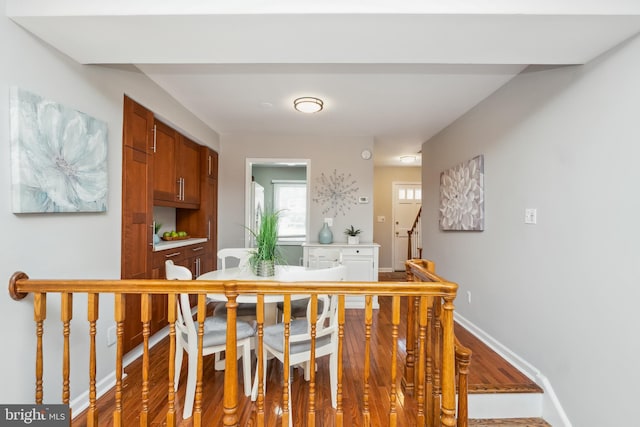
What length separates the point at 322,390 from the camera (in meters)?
2.18

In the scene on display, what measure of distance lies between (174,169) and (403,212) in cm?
507

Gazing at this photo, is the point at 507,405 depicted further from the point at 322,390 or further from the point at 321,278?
the point at 321,278

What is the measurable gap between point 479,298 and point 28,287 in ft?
11.2

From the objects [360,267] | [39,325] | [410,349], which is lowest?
[410,349]

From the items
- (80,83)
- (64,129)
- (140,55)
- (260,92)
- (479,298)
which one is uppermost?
(260,92)

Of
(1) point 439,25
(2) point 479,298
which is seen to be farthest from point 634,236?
(2) point 479,298

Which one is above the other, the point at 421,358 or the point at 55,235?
the point at 55,235

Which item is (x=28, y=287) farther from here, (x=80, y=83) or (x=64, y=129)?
(x=80, y=83)

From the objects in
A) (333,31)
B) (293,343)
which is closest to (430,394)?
(293,343)

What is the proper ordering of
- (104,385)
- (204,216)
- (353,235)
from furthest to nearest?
1. (353,235)
2. (204,216)
3. (104,385)

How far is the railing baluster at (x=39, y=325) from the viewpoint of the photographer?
4.87ft

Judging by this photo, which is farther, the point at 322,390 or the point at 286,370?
the point at 322,390

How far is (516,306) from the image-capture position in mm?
2498

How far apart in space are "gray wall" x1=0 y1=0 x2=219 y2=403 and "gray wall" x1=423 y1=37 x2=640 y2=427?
10.0 feet
